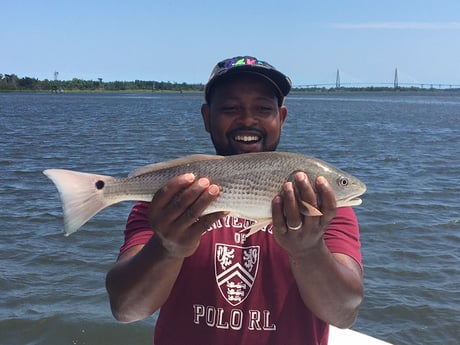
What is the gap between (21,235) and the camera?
1109cm

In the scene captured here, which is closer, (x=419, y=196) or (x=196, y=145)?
(x=419, y=196)

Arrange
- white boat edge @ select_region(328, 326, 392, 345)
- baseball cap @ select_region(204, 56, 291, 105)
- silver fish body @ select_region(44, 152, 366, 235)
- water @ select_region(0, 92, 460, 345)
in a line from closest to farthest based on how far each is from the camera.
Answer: silver fish body @ select_region(44, 152, 366, 235) < baseball cap @ select_region(204, 56, 291, 105) < white boat edge @ select_region(328, 326, 392, 345) < water @ select_region(0, 92, 460, 345)

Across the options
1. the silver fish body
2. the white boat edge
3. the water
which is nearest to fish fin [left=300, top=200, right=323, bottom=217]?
the silver fish body

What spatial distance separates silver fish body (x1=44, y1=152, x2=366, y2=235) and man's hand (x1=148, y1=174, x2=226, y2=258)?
107mm

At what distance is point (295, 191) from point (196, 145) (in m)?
24.1

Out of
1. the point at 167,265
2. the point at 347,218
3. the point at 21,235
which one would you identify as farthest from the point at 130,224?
the point at 21,235

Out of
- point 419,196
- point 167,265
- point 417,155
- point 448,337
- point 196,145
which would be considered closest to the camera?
point 167,265

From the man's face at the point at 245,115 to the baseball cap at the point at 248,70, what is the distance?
48mm

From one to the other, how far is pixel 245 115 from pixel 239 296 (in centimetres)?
122

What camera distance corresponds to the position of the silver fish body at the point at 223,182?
3.05 m

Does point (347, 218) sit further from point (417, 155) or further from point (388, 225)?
point (417, 155)

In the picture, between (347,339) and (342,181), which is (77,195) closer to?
(342,181)

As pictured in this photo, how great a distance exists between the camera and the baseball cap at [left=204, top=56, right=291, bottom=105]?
3.56 meters

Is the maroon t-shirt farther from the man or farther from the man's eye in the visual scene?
the man's eye
